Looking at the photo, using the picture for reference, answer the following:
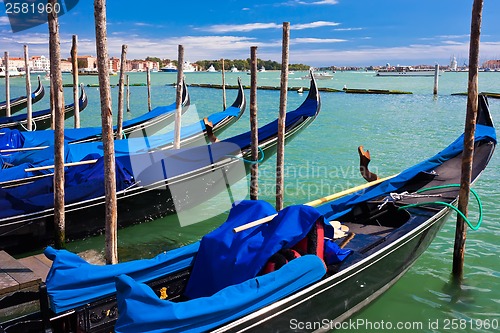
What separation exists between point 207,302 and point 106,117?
1759 millimetres

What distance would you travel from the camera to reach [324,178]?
Result: 834 cm

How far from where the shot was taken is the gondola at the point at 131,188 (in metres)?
4.81

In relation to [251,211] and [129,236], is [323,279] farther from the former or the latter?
[129,236]

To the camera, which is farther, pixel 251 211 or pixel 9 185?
pixel 9 185

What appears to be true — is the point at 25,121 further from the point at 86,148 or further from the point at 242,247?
the point at 242,247

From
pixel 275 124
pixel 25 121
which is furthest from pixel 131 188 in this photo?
pixel 25 121

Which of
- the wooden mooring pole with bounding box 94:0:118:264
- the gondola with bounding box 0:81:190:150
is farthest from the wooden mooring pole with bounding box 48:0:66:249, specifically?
the gondola with bounding box 0:81:190:150

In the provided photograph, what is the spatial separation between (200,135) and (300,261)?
5.84 meters

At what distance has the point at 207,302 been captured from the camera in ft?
7.95

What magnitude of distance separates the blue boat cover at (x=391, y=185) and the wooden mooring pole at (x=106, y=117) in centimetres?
174

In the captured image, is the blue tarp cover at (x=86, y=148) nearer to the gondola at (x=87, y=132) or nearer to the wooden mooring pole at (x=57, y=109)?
the gondola at (x=87, y=132)

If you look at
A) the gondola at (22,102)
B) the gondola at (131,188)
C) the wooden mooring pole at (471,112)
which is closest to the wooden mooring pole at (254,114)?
the gondola at (131,188)

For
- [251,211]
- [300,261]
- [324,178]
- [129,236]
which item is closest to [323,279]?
[300,261]

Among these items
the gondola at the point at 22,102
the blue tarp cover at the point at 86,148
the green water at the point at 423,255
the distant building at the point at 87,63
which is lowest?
the green water at the point at 423,255
